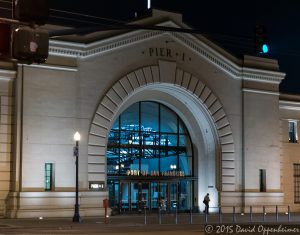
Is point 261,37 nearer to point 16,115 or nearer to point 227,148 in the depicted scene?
point 16,115

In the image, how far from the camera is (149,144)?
52656 mm

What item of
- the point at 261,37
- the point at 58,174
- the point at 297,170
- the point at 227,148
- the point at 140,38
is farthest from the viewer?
the point at 297,170

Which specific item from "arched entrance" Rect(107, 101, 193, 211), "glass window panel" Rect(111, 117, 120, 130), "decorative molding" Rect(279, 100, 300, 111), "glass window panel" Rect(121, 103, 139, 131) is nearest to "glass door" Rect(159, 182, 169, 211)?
"arched entrance" Rect(107, 101, 193, 211)

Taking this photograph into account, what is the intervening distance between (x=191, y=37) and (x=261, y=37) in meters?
29.1

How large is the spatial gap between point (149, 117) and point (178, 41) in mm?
6993

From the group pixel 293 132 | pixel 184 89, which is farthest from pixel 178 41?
pixel 293 132

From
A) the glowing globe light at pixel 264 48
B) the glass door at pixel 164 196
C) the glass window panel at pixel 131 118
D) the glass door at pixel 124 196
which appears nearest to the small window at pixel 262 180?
the glass door at pixel 164 196

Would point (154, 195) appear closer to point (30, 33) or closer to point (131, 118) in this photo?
point (131, 118)

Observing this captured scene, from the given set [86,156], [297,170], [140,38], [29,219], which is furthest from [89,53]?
[297,170]

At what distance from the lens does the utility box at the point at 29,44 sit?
10.5 m

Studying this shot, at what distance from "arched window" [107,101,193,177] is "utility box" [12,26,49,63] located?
128ft

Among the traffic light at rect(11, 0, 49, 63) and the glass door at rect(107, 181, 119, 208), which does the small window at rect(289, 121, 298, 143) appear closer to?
the glass door at rect(107, 181, 119, 208)

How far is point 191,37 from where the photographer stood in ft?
167

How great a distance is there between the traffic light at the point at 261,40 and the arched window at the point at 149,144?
29.0m
